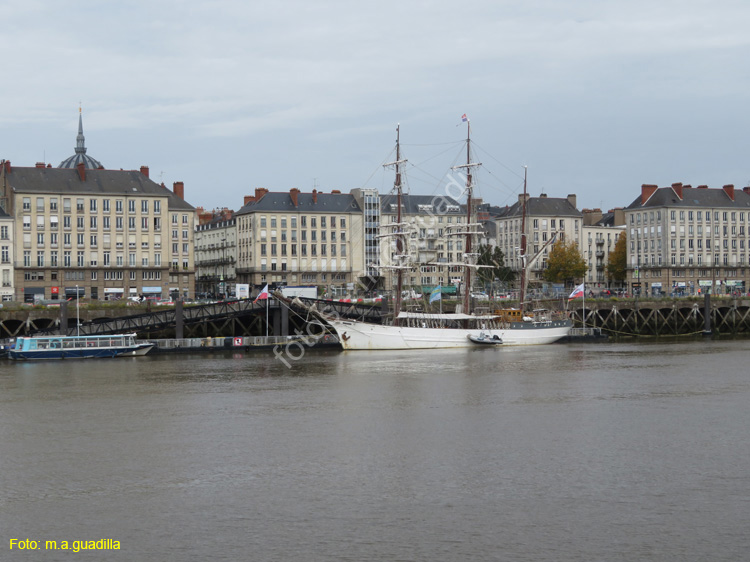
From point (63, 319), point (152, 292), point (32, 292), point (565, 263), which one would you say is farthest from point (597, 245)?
point (63, 319)

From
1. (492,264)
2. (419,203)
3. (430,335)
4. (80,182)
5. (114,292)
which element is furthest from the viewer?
(419,203)

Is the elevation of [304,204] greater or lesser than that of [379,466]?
greater

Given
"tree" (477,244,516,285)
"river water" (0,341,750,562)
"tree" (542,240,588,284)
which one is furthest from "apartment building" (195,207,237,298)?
"river water" (0,341,750,562)

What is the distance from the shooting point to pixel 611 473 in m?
35.5

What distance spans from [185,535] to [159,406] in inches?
919

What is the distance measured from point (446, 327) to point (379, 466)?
59.3 metres

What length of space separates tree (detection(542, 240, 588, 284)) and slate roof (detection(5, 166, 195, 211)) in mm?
58570

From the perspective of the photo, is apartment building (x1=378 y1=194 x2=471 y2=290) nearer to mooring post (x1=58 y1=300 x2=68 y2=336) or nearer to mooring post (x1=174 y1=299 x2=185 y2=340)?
mooring post (x1=174 y1=299 x2=185 y2=340)

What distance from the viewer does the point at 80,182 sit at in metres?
122

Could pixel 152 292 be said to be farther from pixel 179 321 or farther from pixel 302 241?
pixel 179 321

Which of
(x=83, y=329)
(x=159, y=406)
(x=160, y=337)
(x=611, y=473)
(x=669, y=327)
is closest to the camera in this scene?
(x=611, y=473)

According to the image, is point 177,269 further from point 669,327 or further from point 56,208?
point 669,327

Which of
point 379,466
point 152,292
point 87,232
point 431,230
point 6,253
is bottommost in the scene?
point 379,466

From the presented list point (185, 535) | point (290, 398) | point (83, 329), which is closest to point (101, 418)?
point (290, 398)
